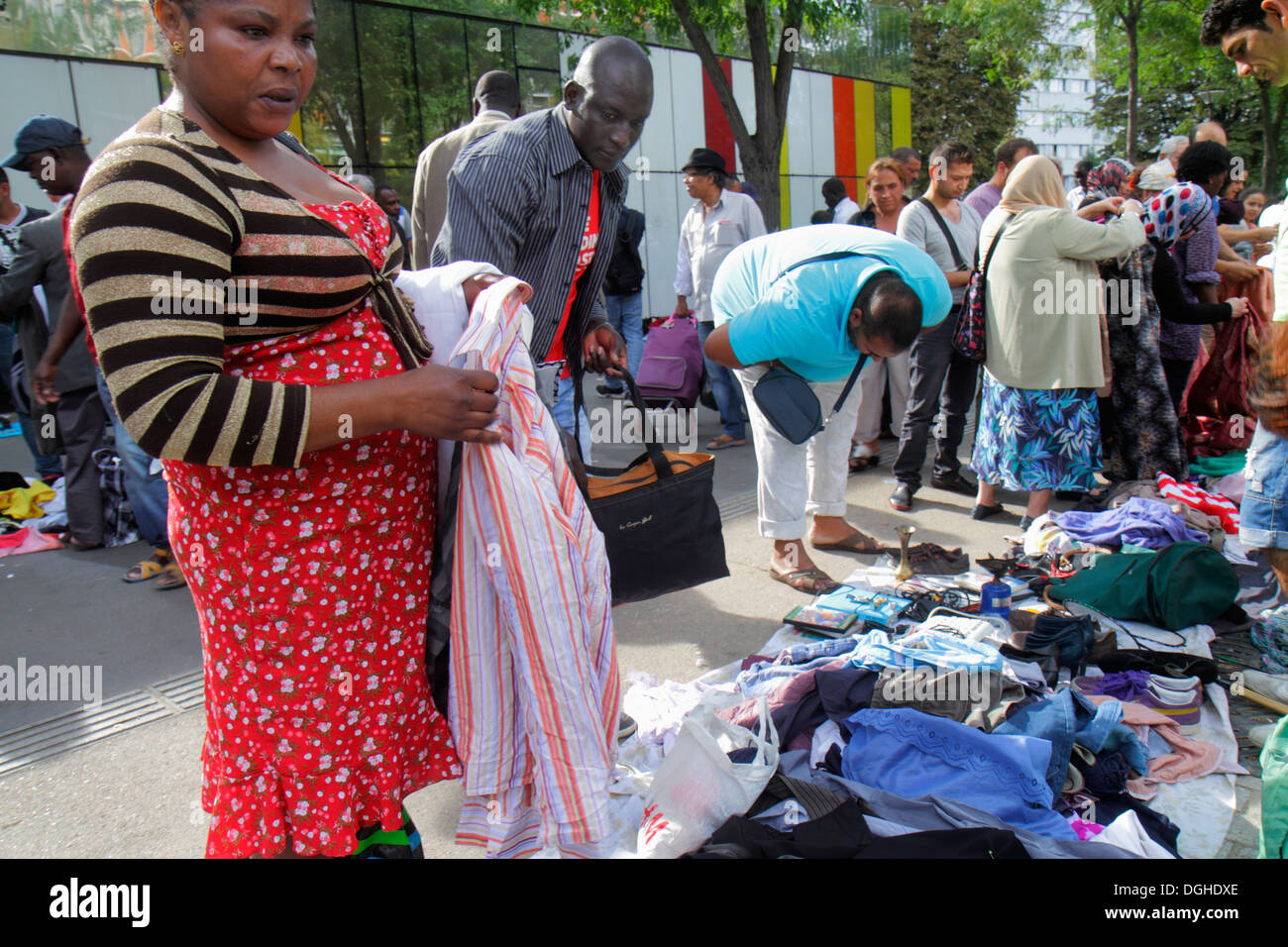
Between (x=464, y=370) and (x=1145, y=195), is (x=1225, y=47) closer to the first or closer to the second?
(x=464, y=370)

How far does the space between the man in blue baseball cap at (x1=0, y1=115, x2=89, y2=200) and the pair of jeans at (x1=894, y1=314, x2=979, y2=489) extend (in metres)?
4.85

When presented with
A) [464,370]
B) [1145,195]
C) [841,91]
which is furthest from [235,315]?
[841,91]

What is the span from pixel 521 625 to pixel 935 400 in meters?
4.89

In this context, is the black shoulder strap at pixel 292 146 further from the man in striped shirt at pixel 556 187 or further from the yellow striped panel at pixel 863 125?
the yellow striped panel at pixel 863 125

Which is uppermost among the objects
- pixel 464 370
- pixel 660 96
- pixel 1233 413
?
pixel 660 96

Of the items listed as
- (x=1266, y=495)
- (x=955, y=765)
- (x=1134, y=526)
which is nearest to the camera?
(x=955, y=765)

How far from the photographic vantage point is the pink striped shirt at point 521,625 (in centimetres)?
158

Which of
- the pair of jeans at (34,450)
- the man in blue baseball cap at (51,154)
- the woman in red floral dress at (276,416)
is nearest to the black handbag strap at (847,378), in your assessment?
the woman in red floral dress at (276,416)

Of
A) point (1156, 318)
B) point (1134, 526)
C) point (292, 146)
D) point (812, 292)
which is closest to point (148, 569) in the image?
point (812, 292)

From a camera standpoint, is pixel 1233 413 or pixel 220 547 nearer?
pixel 220 547

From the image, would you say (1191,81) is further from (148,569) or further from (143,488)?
(148,569)

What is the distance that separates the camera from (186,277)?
1.24 meters

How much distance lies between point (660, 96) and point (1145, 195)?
9563 millimetres
